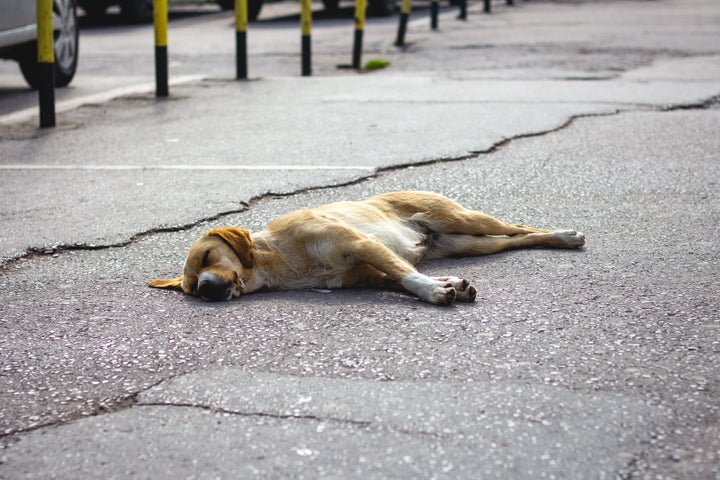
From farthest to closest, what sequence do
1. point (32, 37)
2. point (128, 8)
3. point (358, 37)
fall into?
point (128, 8) < point (358, 37) < point (32, 37)

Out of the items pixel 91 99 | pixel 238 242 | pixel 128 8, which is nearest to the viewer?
pixel 238 242

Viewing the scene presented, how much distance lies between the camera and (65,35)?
10398mm

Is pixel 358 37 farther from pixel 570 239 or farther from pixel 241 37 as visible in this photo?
pixel 570 239

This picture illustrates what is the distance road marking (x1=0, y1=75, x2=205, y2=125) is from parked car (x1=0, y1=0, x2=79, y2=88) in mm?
644

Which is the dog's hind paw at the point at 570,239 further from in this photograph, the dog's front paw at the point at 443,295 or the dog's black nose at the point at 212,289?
the dog's black nose at the point at 212,289

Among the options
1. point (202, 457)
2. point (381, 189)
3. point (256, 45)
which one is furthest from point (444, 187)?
point (256, 45)

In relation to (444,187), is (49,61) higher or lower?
higher

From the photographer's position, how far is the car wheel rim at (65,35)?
10219 millimetres

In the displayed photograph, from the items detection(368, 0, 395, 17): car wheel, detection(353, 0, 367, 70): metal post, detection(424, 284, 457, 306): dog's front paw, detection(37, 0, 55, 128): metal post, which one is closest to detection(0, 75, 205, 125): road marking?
detection(37, 0, 55, 128): metal post

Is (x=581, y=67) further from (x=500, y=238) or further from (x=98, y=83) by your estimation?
(x=500, y=238)

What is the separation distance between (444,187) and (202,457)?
340 centimetres

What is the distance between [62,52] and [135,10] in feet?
30.9

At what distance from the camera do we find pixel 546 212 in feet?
17.3

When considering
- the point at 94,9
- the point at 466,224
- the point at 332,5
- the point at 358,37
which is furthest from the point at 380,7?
the point at 466,224
